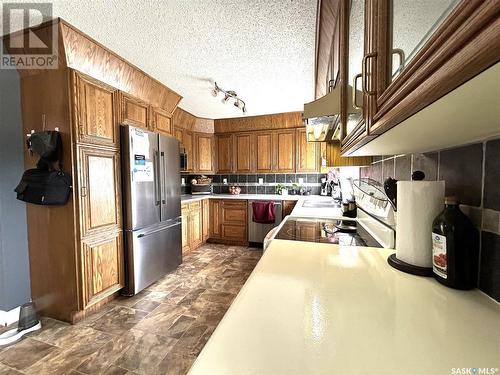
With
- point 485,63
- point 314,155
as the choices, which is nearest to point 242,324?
point 485,63

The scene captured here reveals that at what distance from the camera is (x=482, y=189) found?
2.00 ft

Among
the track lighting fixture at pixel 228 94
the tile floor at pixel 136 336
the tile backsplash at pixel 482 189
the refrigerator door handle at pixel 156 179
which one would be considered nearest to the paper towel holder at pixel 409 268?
the tile backsplash at pixel 482 189

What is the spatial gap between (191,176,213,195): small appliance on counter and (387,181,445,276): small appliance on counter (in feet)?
12.6

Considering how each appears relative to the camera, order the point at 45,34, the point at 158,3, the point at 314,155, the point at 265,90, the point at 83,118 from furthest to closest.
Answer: the point at 314,155
the point at 265,90
the point at 83,118
the point at 45,34
the point at 158,3

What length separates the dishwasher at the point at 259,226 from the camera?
11.9ft

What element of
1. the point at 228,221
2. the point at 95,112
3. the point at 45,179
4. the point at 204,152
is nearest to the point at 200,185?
the point at 204,152

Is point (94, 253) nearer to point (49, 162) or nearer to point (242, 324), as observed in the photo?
point (49, 162)

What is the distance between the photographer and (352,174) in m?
2.50

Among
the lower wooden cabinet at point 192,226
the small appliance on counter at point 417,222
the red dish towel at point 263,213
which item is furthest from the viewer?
the red dish towel at point 263,213

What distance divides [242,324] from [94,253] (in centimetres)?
194

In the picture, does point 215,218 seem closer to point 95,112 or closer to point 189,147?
point 189,147

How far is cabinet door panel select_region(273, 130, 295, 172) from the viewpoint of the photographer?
12.9ft

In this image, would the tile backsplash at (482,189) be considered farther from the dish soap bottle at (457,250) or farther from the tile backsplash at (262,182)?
the tile backsplash at (262,182)

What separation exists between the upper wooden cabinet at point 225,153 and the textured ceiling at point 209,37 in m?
1.60
